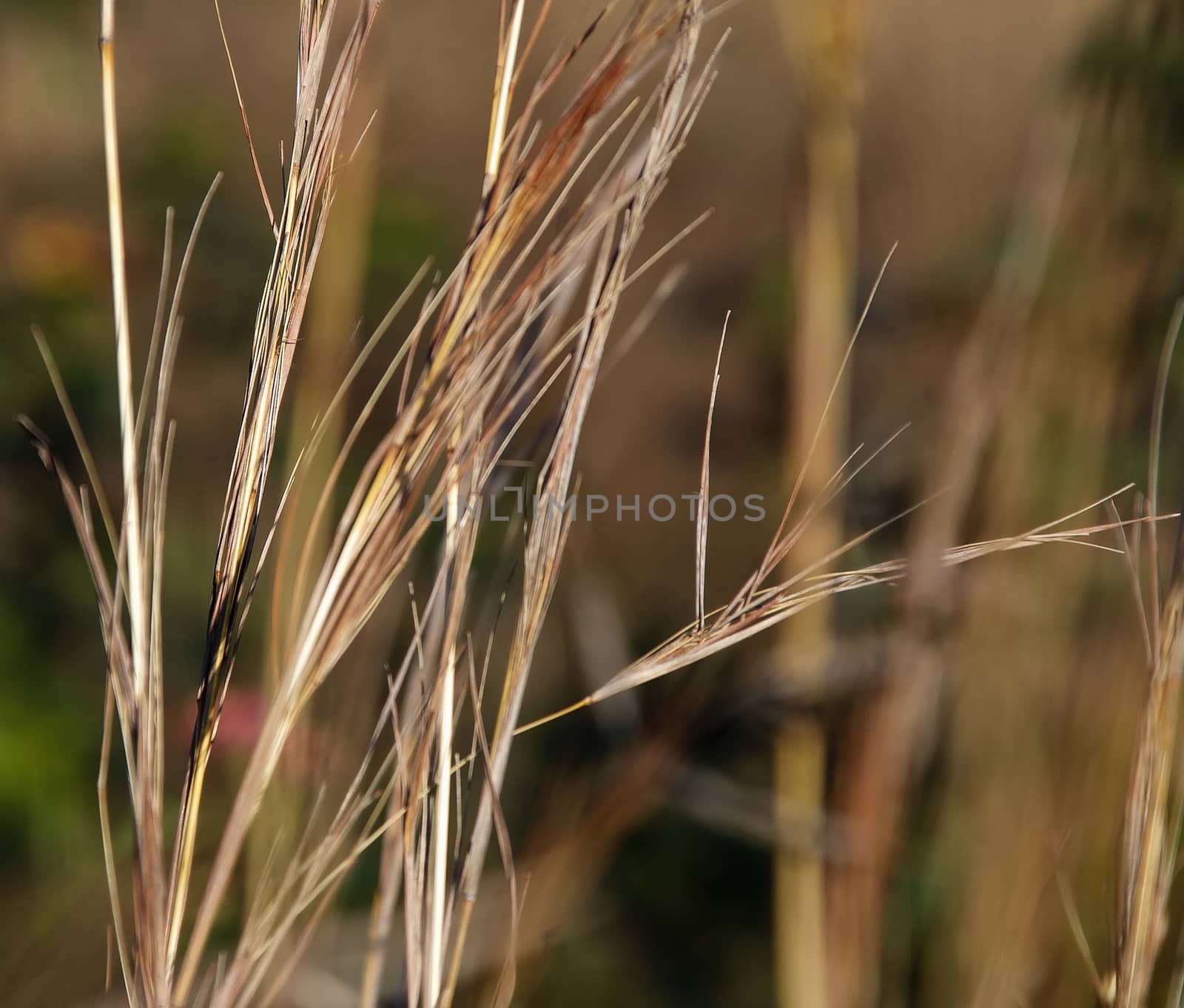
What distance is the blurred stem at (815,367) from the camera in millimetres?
302

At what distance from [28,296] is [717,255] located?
0.56 metres

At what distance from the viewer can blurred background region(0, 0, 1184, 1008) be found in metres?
0.32

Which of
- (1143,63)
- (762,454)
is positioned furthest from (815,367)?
(762,454)

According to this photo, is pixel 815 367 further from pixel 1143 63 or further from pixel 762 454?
pixel 762 454

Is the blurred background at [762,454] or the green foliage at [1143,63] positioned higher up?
the green foliage at [1143,63]

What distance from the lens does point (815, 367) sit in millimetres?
340

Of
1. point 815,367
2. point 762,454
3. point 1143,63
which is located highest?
point 1143,63

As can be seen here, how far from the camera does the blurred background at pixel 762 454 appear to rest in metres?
0.32

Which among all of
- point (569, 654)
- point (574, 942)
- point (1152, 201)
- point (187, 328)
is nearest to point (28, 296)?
point (187, 328)

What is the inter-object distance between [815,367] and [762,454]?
0.29 metres

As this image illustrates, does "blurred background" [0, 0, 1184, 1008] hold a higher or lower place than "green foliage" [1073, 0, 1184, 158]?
lower

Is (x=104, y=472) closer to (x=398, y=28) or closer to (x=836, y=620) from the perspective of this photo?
(x=398, y=28)

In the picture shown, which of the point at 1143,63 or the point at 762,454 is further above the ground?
the point at 1143,63

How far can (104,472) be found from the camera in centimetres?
72
